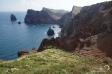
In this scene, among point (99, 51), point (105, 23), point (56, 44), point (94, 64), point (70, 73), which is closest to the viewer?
point (70, 73)

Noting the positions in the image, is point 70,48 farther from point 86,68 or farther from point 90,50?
point 86,68

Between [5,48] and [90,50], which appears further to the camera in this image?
[5,48]

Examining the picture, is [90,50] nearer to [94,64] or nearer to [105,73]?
[94,64]

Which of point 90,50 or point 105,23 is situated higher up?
point 105,23

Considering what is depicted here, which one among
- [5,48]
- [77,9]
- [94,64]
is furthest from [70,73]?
[77,9]

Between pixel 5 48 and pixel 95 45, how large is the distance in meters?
70.3

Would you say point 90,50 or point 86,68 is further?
point 90,50

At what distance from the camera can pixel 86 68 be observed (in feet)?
80.5

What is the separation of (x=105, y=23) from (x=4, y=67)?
40191mm

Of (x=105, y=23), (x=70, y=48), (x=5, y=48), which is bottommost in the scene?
(x=5, y=48)

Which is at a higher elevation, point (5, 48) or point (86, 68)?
point (86, 68)

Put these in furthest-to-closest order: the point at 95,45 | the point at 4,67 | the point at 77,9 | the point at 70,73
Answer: the point at 77,9
the point at 95,45
the point at 4,67
the point at 70,73

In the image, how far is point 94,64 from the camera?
28.9 meters

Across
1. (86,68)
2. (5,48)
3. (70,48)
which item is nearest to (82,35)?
(70,48)
